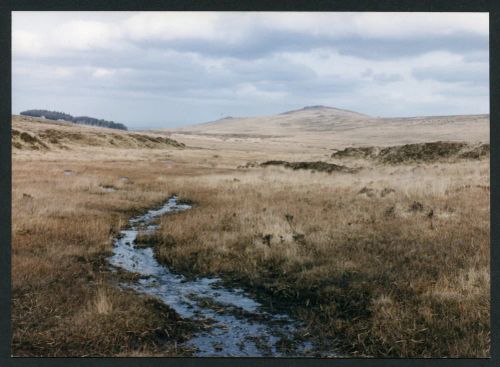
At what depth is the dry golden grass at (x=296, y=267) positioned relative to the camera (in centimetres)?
584

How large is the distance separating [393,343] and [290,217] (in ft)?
21.0

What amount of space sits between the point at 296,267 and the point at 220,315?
207cm

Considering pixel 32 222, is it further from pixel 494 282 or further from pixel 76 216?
pixel 494 282

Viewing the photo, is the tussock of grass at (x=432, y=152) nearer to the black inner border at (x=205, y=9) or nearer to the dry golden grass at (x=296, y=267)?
the dry golden grass at (x=296, y=267)

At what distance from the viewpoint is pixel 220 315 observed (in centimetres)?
670

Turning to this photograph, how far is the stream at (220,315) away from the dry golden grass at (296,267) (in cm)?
29

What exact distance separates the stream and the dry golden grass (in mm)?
288

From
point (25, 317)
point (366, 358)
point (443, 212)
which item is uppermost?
point (443, 212)

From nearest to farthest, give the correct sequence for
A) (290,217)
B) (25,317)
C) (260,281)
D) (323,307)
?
(25,317) → (323,307) → (260,281) → (290,217)

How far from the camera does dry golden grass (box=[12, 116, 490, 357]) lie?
5.84 metres

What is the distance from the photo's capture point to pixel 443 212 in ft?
35.5

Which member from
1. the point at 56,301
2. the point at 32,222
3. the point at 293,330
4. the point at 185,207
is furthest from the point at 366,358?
the point at 185,207

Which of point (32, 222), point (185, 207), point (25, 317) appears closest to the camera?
point (25, 317)

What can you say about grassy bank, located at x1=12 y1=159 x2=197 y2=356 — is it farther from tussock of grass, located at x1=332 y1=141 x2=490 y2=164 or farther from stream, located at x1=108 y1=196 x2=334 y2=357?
tussock of grass, located at x1=332 y1=141 x2=490 y2=164
